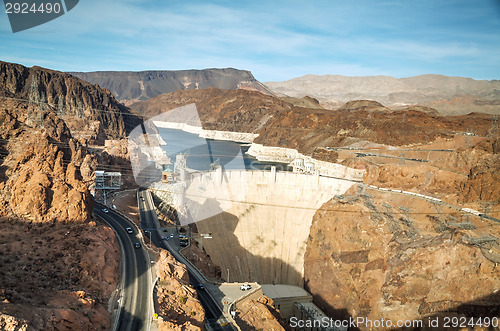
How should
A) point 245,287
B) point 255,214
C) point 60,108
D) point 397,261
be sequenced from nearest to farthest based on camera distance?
point 245,287
point 397,261
point 255,214
point 60,108

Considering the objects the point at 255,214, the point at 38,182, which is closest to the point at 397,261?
the point at 255,214

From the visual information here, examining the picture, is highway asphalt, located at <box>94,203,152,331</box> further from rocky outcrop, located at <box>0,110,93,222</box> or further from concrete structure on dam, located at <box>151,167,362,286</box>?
concrete structure on dam, located at <box>151,167,362,286</box>

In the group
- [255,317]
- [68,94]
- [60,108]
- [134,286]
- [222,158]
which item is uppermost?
[68,94]

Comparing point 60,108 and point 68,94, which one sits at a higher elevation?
point 68,94

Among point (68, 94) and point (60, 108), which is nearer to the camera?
point (60, 108)

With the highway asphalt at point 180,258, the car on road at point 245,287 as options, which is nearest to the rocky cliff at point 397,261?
the car on road at point 245,287

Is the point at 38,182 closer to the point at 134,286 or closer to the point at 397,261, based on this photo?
the point at 134,286

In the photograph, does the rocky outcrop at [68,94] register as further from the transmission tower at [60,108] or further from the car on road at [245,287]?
the car on road at [245,287]
